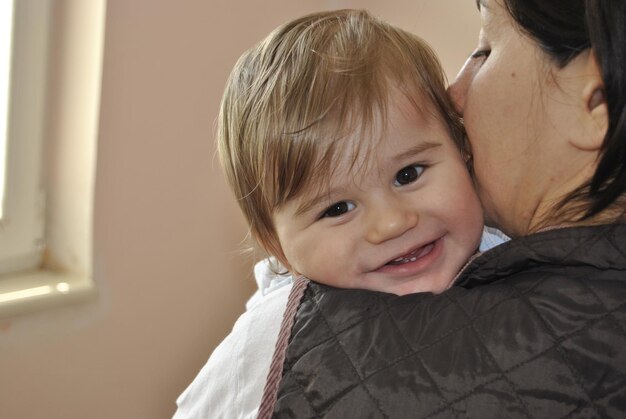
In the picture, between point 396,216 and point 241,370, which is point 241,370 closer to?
point 241,370

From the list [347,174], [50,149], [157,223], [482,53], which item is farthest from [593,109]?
[50,149]

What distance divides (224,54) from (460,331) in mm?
1229

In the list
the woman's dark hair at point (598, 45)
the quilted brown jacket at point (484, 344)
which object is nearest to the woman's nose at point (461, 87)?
the woman's dark hair at point (598, 45)

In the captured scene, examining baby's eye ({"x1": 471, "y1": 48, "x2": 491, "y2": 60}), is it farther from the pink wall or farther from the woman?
the pink wall

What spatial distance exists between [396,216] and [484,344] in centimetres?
28

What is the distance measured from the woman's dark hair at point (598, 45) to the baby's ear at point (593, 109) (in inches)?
1.0

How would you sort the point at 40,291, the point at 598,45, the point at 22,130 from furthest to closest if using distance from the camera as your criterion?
the point at 22,130, the point at 40,291, the point at 598,45

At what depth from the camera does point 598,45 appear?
793 mm

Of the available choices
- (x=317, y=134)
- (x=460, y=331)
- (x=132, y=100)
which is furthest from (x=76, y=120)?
(x=460, y=331)

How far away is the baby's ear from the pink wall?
1.10 meters

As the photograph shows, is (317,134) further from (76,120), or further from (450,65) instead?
(450,65)

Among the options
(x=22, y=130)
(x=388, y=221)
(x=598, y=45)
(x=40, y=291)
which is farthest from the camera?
(x=22, y=130)

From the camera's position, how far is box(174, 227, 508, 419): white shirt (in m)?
1.04

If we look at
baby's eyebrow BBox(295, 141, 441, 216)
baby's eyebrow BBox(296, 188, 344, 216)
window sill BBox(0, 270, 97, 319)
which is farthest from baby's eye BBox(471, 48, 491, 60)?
window sill BBox(0, 270, 97, 319)
